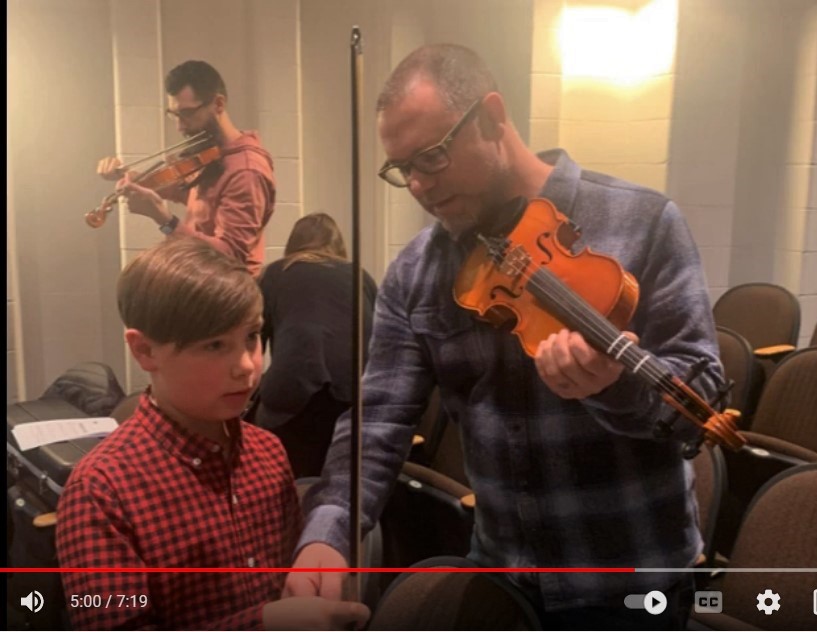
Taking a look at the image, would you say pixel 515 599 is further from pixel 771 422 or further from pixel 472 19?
pixel 472 19

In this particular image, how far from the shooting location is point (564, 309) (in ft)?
3.90

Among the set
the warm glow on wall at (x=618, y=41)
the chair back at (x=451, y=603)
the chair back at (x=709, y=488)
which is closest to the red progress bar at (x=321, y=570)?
the chair back at (x=451, y=603)

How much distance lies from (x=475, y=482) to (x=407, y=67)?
0.72 m

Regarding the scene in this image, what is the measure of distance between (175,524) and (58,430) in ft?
0.89

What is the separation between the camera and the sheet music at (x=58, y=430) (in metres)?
1.29

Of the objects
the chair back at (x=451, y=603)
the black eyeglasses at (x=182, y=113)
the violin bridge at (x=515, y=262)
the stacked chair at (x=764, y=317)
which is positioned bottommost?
the chair back at (x=451, y=603)

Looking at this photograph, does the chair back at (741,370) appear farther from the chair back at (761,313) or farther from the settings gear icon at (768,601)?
the settings gear icon at (768,601)

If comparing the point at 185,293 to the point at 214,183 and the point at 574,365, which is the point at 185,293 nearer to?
the point at 214,183

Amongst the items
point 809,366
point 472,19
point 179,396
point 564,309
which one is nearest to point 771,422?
point 809,366

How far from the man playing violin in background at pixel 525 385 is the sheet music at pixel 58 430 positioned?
370 mm

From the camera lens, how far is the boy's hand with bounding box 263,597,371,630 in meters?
1.32

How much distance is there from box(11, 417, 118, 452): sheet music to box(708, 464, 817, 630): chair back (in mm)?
1122

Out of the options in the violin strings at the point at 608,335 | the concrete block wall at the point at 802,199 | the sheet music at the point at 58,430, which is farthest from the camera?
the concrete block wall at the point at 802,199
